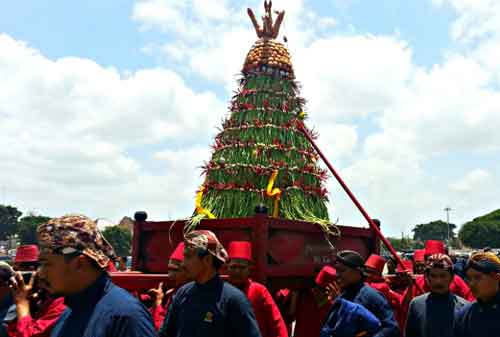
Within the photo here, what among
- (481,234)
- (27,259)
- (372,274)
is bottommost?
(372,274)

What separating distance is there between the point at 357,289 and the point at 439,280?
1.97 ft

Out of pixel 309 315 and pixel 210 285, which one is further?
pixel 309 315

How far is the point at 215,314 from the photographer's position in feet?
9.32

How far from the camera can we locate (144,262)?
5926 mm

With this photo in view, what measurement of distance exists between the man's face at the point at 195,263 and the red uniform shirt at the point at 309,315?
10.4 ft

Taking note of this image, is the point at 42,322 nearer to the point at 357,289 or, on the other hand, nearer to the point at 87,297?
the point at 87,297

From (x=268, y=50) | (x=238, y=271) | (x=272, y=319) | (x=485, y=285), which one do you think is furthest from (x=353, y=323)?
(x=268, y=50)

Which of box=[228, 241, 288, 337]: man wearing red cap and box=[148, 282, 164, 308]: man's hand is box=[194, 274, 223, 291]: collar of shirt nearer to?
box=[228, 241, 288, 337]: man wearing red cap

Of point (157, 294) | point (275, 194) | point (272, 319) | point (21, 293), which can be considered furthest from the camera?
point (275, 194)

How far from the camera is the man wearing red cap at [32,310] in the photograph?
104 inches

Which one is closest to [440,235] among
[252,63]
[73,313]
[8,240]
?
[8,240]

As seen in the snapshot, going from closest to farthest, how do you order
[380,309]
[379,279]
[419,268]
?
[380,309], [379,279], [419,268]

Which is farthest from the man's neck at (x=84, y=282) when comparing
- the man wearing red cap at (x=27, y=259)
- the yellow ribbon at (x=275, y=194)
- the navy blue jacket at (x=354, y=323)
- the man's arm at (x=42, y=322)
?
the yellow ribbon at (x=275, y=194)

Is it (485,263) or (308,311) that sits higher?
(485,263)
